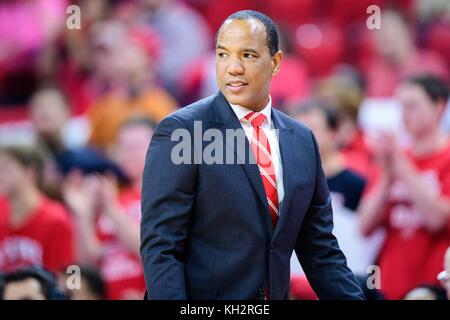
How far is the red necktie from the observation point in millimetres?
2332

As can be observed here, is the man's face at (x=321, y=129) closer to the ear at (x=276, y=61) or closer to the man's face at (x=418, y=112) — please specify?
the man's face at (x=418, y=112)

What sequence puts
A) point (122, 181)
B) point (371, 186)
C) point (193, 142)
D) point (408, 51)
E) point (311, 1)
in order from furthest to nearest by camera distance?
point (311, 1) < point (408, 51) < point (122, 181) < point (371, 186) < point (193, 142)

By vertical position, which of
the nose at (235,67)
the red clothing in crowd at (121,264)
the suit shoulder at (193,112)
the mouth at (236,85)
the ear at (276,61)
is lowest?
the red clothing in crowd at (121,264)

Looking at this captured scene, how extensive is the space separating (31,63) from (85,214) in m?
2.29

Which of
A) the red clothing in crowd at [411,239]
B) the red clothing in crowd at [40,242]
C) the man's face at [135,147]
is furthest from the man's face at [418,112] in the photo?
the red clothing in crowd at [40,242]

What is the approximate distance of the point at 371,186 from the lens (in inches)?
172

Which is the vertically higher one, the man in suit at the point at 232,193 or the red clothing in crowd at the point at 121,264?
the man in suit at the point at 232,193

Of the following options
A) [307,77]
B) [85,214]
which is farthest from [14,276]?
[307,77]

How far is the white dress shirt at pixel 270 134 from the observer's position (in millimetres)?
2355

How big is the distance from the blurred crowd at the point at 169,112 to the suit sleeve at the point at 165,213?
0.90m

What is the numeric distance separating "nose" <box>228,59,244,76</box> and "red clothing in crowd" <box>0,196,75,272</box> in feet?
8.25

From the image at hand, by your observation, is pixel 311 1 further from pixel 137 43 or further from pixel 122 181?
pixel 122 181

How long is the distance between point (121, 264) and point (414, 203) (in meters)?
1.36

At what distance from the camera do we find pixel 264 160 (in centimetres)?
235
